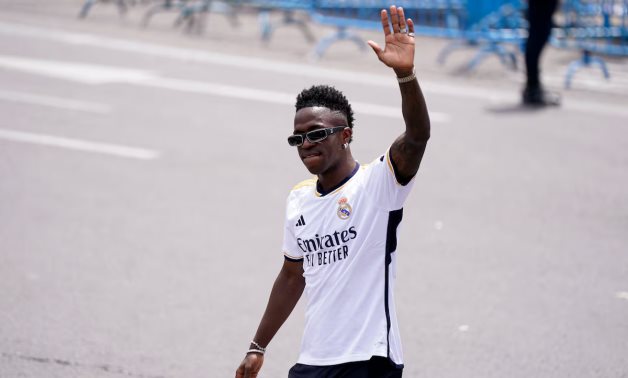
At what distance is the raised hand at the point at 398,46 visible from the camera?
10.9ft

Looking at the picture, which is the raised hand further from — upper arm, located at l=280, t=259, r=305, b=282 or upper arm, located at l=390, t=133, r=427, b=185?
upper arm, located at l=280, t=259, r=305, b=282

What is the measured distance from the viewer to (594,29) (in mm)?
16672

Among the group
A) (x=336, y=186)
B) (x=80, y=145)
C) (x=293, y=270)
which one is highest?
(x=336, y=186)

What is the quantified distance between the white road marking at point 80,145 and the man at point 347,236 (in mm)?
6548

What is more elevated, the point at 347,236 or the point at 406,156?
the point at 406,156

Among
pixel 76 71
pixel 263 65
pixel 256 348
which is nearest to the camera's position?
pixel 256 348

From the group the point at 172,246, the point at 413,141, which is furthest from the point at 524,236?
the point at 413,141

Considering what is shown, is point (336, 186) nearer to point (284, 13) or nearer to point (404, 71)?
point (404, 71)

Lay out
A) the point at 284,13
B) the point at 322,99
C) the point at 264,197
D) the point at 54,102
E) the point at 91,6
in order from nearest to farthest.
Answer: the point at 322,99 < the point at 264,197 < the point at 54,102 < the point at 284,13 < the point at 91,6

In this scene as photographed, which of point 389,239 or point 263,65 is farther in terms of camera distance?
point 263,65

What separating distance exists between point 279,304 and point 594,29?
14.1m

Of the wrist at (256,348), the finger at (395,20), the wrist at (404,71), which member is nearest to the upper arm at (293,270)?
the wrist at (256,348)

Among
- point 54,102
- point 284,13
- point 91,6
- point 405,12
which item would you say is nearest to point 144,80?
point 54,102

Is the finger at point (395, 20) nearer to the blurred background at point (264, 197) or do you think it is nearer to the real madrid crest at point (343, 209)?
the real madrid crest at point (343, 209)
